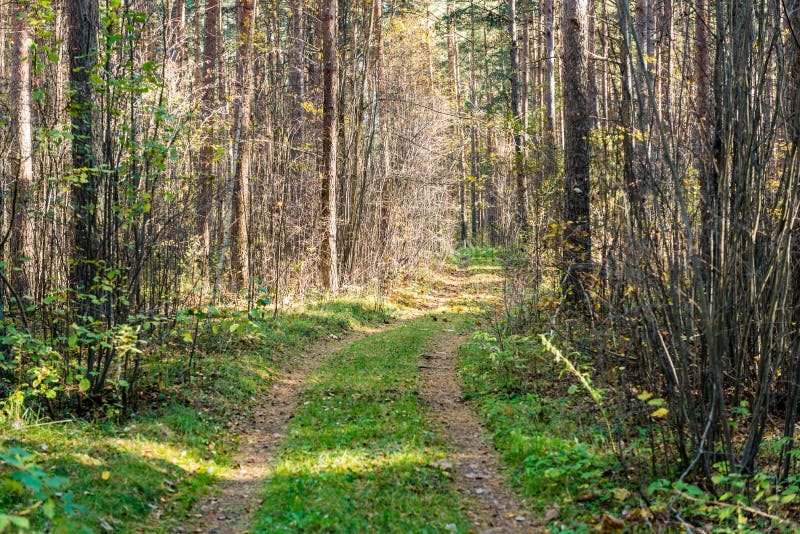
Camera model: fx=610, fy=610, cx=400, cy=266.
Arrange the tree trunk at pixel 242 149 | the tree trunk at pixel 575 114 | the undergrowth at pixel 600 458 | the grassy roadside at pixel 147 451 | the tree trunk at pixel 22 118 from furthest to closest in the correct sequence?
the tree trunk at pixel 242 149 < the tree trunk at pixel 575 114 < the tree trunk at pixel 22 118 < the grassy roadside at pixel 147 451 < the undergrowth at pixel 600 458

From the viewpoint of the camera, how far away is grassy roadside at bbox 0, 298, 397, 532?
169 inches

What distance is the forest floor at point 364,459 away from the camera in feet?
15.8

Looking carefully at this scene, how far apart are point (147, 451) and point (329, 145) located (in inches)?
424

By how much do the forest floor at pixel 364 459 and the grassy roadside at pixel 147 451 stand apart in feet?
0.87

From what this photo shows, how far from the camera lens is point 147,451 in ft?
19.1

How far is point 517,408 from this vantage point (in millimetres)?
7277

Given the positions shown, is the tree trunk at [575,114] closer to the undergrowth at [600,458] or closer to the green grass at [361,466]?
the undergrowth at [600,458]

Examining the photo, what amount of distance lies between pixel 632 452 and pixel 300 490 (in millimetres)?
2772

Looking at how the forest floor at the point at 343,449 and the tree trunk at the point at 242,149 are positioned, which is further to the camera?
the tree trunk at the point at 242,149

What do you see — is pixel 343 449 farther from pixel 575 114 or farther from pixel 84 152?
pixel 575 114

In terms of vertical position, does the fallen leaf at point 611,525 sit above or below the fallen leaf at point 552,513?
above

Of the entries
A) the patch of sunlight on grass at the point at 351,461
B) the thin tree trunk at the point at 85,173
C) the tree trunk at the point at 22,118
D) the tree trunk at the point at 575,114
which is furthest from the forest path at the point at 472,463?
the tree trunk at the point at 22,118

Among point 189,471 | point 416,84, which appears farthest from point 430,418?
point 416,84

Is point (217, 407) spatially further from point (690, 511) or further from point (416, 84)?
point (416, 84)
